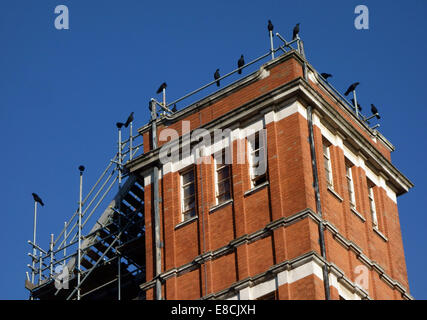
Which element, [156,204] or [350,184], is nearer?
[350,184]

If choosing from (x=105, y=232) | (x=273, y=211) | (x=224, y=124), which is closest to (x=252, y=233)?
(x=273, y=211)

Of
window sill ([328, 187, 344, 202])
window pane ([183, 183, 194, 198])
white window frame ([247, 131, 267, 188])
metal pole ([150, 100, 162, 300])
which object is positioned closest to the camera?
window sill ([328, 187, 344, 202])

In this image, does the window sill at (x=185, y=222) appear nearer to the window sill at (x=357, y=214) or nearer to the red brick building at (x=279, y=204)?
the red brick building at (x=279, y=204)

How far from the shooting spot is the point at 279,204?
4497 centimetres

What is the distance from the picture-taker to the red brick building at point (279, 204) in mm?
44188

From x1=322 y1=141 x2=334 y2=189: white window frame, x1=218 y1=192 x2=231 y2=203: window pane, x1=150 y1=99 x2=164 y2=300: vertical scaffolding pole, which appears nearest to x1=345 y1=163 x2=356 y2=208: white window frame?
x1=322 y1=141 x2=334 y2=189: white window frame

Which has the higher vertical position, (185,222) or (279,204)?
(185,222)

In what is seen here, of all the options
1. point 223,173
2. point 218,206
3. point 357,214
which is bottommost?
point 357,214

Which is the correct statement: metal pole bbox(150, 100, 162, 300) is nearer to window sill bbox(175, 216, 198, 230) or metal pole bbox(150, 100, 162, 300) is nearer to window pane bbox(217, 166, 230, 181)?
window sill bbox(175, 216, 198, 230)

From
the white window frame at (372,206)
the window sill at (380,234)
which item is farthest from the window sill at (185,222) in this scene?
the white window frame at (372,206)

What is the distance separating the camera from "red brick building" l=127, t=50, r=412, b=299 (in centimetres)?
4419

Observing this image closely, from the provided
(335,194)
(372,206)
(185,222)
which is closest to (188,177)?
(185,222)

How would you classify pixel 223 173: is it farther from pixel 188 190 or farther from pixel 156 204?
pixel 156 204
